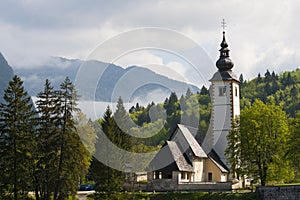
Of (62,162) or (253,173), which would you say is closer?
(62,162)

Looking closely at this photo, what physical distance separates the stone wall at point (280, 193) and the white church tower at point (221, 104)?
18.3 m

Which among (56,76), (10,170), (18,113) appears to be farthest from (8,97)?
(56,76)

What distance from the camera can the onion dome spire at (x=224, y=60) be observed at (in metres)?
63.3

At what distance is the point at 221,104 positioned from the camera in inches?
2493

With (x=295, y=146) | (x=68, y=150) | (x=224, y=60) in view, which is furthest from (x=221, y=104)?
(x=68, y=150)

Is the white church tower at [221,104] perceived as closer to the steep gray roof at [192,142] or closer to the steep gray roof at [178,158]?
the steep gray roof at [192,142]

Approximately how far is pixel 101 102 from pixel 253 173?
14896 mm

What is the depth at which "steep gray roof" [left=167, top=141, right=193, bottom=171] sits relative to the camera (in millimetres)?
55062

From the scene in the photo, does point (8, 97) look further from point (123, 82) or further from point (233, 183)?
point (233, 183)

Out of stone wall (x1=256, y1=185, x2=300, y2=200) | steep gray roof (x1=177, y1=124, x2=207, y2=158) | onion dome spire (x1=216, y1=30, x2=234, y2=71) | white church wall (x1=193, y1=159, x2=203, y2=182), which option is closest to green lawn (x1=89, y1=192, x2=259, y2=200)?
stone wall (x1=256, y1=185, x2=300, y2=200)

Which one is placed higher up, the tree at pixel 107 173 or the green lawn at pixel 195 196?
the tree at pixel 107 173

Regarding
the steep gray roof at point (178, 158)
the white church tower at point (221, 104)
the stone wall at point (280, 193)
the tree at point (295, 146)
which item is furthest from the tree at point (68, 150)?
the white church tower at point (221, 104)

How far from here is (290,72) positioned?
595 ft

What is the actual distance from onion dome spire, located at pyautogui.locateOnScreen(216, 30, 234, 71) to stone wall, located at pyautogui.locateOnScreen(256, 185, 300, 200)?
22099 mm
